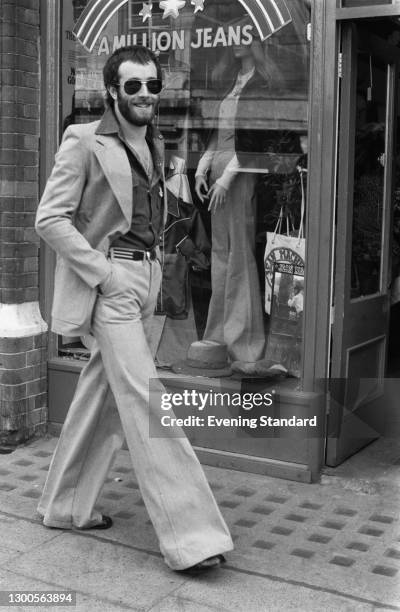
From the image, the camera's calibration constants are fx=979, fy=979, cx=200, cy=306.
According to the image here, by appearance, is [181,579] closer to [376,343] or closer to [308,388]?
[308,388]

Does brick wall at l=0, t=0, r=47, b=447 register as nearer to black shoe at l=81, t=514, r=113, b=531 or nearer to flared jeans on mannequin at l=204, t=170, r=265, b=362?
flared jeans on mannequin at l=204, t=170, r=265, b=362

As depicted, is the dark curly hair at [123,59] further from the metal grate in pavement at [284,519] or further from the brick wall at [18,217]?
the metal grate in pavement at [284,519]

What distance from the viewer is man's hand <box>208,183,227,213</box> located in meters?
5.66

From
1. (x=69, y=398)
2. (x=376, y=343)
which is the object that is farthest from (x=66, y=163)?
(x=376, y=343)

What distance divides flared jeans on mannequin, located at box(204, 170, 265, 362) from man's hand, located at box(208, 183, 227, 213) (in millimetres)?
26

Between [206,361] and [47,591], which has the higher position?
[206,361]

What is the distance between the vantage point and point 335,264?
17.6ft

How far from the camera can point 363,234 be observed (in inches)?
226

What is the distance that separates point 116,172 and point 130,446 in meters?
1.19

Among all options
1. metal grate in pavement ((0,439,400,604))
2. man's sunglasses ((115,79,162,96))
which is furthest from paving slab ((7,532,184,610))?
man's sunglasses ((115,79,162,96))

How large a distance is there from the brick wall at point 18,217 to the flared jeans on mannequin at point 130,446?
1316mm

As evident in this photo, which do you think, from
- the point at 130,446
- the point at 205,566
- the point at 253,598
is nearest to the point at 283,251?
the point at 130,446

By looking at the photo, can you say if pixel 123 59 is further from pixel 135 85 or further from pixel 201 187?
pixel 201 187

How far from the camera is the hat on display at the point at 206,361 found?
5.68 meters
